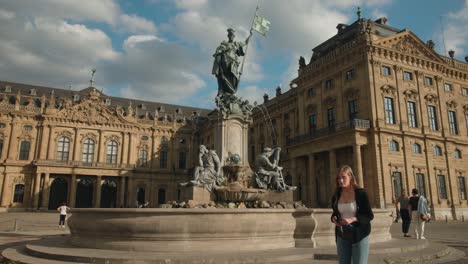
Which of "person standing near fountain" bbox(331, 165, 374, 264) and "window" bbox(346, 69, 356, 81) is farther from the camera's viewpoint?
"window" bbox(346, 69, 356, 81)

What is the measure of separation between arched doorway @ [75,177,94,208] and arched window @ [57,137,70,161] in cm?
500

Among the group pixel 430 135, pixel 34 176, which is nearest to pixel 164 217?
pixel 430 135

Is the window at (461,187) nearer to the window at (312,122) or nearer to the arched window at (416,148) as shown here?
the arched window at (416,148)

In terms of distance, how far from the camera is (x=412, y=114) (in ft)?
127

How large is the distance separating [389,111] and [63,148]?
172 feet

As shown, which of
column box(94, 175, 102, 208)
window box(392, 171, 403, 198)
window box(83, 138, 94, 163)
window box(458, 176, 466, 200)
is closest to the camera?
window box(392, 171, 403, 198)

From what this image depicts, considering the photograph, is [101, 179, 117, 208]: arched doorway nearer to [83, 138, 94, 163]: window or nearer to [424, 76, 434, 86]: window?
[83, 138, 94, 163]: window

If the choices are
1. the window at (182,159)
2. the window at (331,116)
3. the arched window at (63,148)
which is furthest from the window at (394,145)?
the arched window at (63,148)

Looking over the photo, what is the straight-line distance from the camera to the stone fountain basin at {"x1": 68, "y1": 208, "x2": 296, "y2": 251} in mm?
9352

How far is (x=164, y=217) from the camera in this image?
9383 millimetres

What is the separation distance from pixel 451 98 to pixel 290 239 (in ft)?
131

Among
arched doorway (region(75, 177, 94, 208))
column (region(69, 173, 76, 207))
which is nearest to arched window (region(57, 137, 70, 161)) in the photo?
column (region(69, 173, 76, 207))

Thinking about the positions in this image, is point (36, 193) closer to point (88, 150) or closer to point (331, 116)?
point (88, 150)

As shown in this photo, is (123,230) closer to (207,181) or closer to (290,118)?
(207,181)
